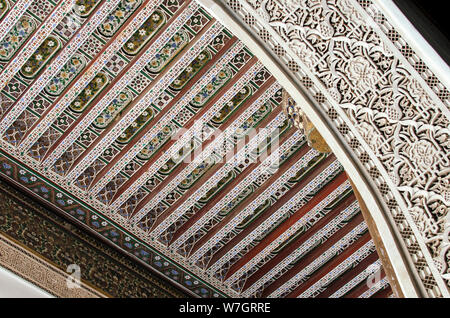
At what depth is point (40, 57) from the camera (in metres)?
3.31

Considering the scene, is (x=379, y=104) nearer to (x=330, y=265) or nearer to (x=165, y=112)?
(x=165, y=112)

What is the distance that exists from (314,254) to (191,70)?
1.35m

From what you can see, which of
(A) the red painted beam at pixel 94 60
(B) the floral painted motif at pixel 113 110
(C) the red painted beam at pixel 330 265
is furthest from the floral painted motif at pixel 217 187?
(A) the red painted beam at pixel 94 60

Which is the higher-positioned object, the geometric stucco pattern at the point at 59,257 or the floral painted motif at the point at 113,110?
the floral painted motif at the point at 113,110

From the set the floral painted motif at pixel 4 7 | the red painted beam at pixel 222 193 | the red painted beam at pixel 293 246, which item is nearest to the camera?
the floral painted motif at pixel 4 7

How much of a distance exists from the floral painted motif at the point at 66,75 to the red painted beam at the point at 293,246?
1487 millimetres

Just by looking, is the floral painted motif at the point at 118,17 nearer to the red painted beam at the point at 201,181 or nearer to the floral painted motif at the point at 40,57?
the floral painted motif at the point at 40,57

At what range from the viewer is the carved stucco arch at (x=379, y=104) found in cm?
200

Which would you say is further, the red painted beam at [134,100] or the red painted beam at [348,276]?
the red painted beam at [348,276]

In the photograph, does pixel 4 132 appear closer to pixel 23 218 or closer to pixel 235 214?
pixel 23 218

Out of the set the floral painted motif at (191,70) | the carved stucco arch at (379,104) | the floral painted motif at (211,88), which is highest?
the floral painted motif at (191,70)

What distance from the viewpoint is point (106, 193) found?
143 inches

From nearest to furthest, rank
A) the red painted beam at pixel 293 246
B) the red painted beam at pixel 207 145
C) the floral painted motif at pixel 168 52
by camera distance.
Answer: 1. the floral painted motif at pixel 168 52
2. the red painted beam at pixel 207 145
3. the red painted beam at pixel 293 246

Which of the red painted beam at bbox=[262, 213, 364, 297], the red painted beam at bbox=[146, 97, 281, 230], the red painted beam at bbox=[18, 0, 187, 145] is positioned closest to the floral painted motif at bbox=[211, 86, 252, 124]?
the red painted beam at bbox=[146, 97, 281, 230]
